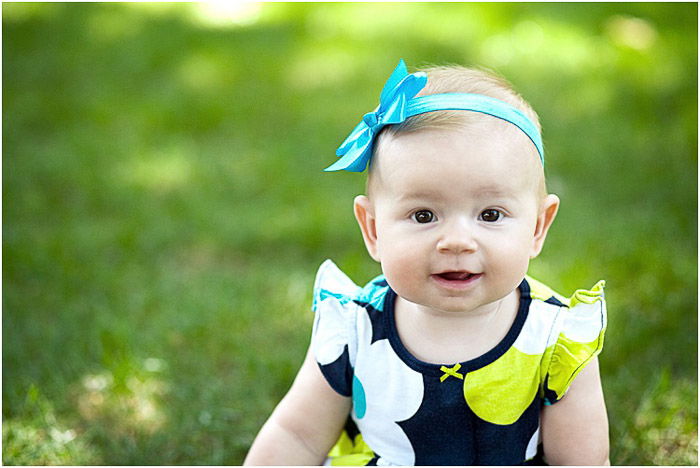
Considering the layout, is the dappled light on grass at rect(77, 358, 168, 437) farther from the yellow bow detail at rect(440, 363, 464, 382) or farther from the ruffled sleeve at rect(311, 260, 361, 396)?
the yellow bow detail at rect(440, 363, 464, 382)

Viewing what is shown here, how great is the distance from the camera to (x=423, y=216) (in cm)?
154

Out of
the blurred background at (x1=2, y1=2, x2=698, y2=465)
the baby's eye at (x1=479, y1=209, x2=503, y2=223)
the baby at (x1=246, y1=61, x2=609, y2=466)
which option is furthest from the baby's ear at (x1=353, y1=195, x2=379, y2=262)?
the blurred background at (x1=2, y1=2, x2=698, y2=465)

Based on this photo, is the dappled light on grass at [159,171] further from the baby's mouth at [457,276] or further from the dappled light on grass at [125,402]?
the baby's mouth at [457,276]

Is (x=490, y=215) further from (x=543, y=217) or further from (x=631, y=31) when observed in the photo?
(x=631, y=31)

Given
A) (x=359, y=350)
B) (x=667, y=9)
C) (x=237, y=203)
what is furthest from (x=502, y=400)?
(x=667, y=9)

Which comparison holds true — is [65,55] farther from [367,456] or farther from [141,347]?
[367,456]

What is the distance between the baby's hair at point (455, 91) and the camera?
1.54 metres

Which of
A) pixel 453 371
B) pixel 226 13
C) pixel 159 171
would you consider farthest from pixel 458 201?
pixel 226 13

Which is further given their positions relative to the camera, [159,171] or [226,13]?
[226,13]

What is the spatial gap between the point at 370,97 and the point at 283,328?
194 cm

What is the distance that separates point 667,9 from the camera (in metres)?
4.96

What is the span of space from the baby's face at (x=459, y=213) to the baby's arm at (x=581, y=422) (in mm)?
296

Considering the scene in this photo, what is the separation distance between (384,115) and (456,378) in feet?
1.82

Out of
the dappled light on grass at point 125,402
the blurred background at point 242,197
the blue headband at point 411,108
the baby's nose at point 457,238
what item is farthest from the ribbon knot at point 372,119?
the dappled light on grass at point 125,402
